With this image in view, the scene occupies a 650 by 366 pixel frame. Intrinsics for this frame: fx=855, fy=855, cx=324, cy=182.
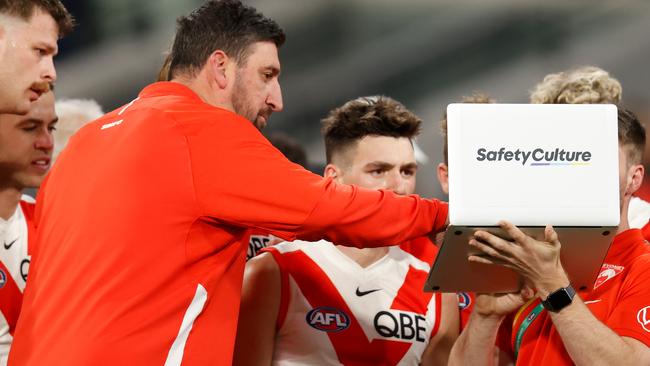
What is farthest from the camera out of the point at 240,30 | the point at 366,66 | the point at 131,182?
the point at 366,66

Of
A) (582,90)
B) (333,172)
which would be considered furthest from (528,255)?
(582,90)

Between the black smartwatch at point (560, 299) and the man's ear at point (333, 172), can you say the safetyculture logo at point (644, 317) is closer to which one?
the black smartwatch at point (560, 299)

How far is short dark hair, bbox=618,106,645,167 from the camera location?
96.5 inches

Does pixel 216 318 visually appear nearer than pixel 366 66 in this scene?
Yes

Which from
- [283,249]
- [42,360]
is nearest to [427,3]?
[283,249]

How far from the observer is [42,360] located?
2102 mm

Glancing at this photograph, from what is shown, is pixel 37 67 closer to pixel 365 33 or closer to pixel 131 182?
pixel 131 182

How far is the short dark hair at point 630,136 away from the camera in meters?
2.45

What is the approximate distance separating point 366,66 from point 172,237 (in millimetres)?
2721

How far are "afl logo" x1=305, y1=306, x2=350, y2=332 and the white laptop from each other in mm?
989

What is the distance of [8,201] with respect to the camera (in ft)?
11.1

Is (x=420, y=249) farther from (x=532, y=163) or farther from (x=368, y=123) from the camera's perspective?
(x=532, y=163)

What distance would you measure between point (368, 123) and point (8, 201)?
145 centimetres

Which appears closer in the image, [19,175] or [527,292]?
[527,292]
